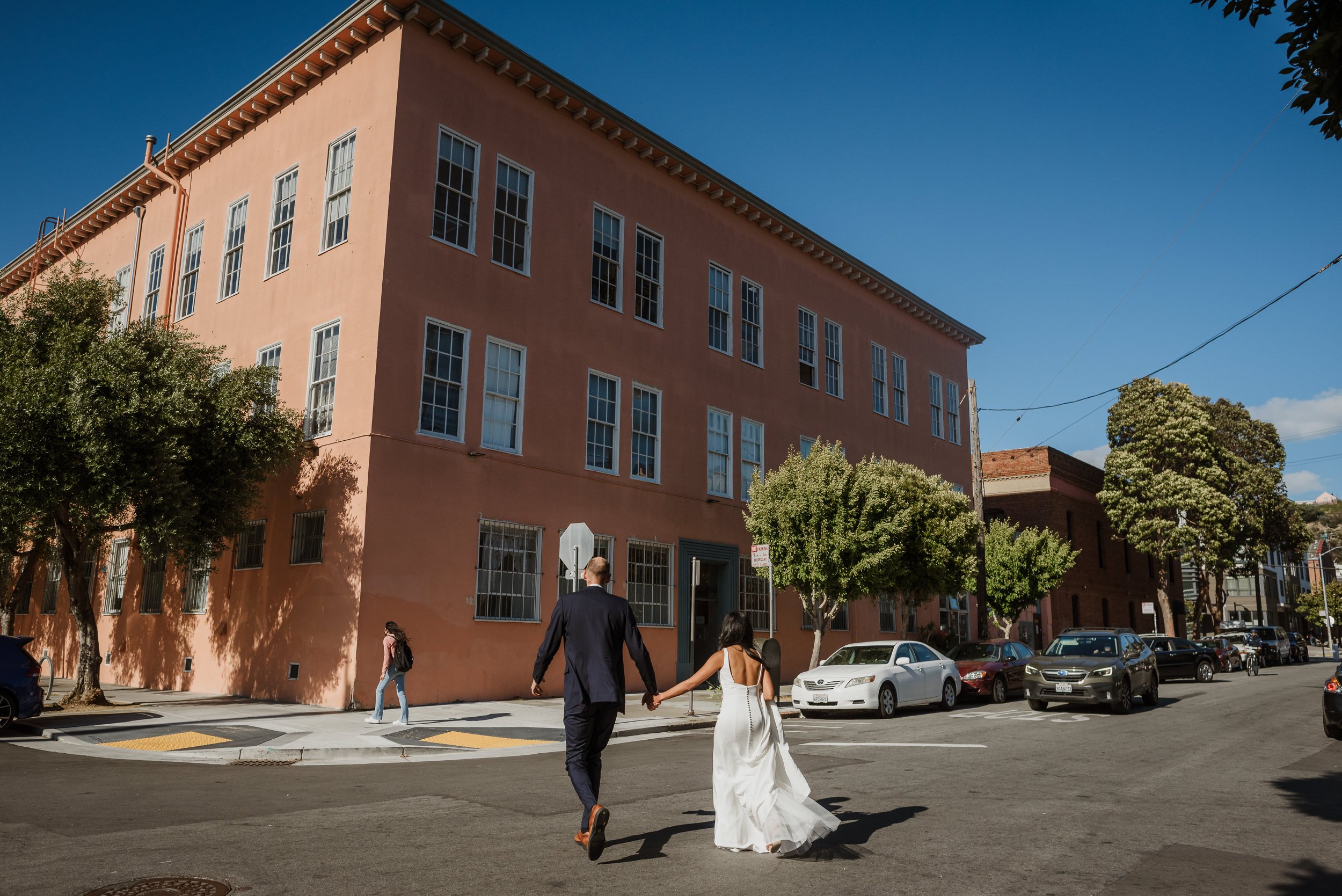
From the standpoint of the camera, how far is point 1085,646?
62.4 feet

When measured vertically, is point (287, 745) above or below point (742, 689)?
below

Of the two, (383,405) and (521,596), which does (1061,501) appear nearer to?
(521,596)

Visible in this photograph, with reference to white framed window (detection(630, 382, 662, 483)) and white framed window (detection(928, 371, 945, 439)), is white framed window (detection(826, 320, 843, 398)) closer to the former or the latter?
white framed window (detection(928, 371, 945, 439))

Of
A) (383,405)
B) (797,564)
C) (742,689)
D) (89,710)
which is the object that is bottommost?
(89,710)

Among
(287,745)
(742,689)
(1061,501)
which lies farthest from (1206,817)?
(1061,501)

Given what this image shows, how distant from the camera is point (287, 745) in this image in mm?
12008

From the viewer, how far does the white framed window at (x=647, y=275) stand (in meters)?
23.1

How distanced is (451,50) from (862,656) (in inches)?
578

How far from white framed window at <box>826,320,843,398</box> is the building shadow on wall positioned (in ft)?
54.4

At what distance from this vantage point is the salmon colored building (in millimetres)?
17562

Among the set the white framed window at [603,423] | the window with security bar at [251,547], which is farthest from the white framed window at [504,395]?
the window with security bar at [251,547]

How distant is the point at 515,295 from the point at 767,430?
31.0 ft

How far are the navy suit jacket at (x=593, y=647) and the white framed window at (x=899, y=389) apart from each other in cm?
2712

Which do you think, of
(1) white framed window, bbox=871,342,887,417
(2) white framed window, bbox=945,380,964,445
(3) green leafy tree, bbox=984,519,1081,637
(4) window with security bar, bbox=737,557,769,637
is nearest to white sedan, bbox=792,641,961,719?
(4) window with security bar, bbox=737,557,769,637
